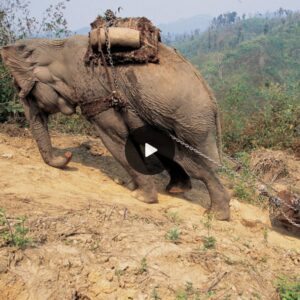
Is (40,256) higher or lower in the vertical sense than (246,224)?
higher

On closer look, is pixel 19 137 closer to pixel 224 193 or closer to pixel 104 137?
pixel 104 137

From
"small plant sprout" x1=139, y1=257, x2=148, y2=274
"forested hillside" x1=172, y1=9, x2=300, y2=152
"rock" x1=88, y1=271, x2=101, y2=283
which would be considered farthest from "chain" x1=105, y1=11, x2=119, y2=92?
"forested hillside" x1=172, y1=9, x2=300, y2=152

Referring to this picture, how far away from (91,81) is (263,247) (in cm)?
257

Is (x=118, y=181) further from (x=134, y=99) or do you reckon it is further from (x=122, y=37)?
(x=122, y=37)

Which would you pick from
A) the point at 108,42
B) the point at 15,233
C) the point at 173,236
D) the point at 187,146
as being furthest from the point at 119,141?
the point at 15,233

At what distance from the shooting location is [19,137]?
21.9 ft

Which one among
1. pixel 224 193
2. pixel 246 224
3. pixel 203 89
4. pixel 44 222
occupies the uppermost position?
pixel 203 89

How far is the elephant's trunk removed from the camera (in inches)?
218

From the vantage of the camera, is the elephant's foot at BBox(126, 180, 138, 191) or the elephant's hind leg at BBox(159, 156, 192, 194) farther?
the elephant's hind leg at BBox(159, 156, 192, 194)

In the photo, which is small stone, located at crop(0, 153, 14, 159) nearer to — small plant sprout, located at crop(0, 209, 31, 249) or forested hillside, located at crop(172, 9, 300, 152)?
small plant sprout, located at crop(0, 209, 31, 249)

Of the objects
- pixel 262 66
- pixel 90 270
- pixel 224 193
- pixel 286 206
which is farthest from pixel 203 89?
pixel 262 66

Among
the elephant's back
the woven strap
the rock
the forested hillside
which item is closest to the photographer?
the rock

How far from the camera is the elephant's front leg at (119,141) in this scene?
197 inches

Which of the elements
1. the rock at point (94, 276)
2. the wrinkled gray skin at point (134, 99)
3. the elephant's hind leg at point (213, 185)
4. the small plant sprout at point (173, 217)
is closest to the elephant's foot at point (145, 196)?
the wrinkled gray skin at point (134, 99)
